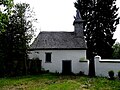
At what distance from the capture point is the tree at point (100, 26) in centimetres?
4259

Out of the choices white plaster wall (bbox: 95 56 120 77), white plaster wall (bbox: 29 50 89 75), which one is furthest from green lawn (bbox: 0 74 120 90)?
white plaster wall (bbox: 29 50 89 75)

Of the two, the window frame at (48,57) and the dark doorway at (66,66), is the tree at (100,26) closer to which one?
the dark doorway at (66,66)

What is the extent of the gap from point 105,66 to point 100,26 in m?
14.0

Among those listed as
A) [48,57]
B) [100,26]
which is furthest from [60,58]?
[100,26]

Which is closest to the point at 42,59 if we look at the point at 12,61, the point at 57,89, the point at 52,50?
the point at 52,50

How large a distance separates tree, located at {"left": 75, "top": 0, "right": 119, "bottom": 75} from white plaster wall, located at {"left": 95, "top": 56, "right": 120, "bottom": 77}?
10.9 meters

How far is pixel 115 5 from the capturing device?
44.2 meters

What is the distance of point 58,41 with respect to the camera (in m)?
36.2

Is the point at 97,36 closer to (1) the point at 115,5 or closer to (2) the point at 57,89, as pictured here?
(1) the point at 115,5

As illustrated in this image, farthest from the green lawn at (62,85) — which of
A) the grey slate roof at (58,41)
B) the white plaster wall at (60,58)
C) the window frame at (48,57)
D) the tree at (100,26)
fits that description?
the tree at (100,26)

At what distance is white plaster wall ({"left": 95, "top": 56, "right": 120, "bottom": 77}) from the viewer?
98.5 feet

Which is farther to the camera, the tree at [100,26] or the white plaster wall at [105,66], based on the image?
the tree at [100,26]

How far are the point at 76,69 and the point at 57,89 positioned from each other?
1637cm

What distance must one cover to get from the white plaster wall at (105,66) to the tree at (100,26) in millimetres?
10873
